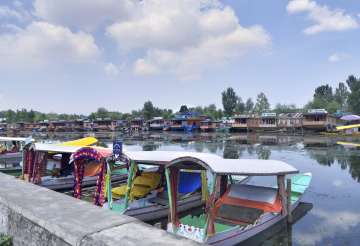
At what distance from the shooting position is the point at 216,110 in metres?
116

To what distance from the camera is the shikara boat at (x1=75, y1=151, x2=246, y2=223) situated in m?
10.8

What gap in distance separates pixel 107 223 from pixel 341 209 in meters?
13.3

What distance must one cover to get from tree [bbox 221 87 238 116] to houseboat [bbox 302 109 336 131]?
47.1 metres

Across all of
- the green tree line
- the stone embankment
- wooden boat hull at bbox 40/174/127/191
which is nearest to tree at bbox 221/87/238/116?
the green tree line

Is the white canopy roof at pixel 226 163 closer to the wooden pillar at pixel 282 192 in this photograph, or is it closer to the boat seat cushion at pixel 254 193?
the wooden pillar at pixel 282 192

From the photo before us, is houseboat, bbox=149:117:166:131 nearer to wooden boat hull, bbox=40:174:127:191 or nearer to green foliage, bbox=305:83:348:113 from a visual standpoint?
green foliage, bbox=305:83:348:113

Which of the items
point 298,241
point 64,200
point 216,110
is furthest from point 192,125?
point 64,200

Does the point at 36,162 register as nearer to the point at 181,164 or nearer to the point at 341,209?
the point at 181,164

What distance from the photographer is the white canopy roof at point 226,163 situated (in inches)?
343

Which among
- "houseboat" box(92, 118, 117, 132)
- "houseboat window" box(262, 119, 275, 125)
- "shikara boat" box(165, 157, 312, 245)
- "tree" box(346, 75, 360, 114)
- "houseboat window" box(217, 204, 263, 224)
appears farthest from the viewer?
"houseboat" box(92, 118, 117, 132)

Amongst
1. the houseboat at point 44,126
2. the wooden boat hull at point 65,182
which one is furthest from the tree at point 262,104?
the wooden boat hull at point 65,182

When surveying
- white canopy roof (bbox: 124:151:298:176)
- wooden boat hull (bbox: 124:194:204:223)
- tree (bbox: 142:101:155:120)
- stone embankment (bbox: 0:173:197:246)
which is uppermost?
tree (bbox: 142:101:155:120)

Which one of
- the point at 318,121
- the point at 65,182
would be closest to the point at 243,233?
the point at 65,182

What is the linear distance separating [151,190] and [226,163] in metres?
4.60
